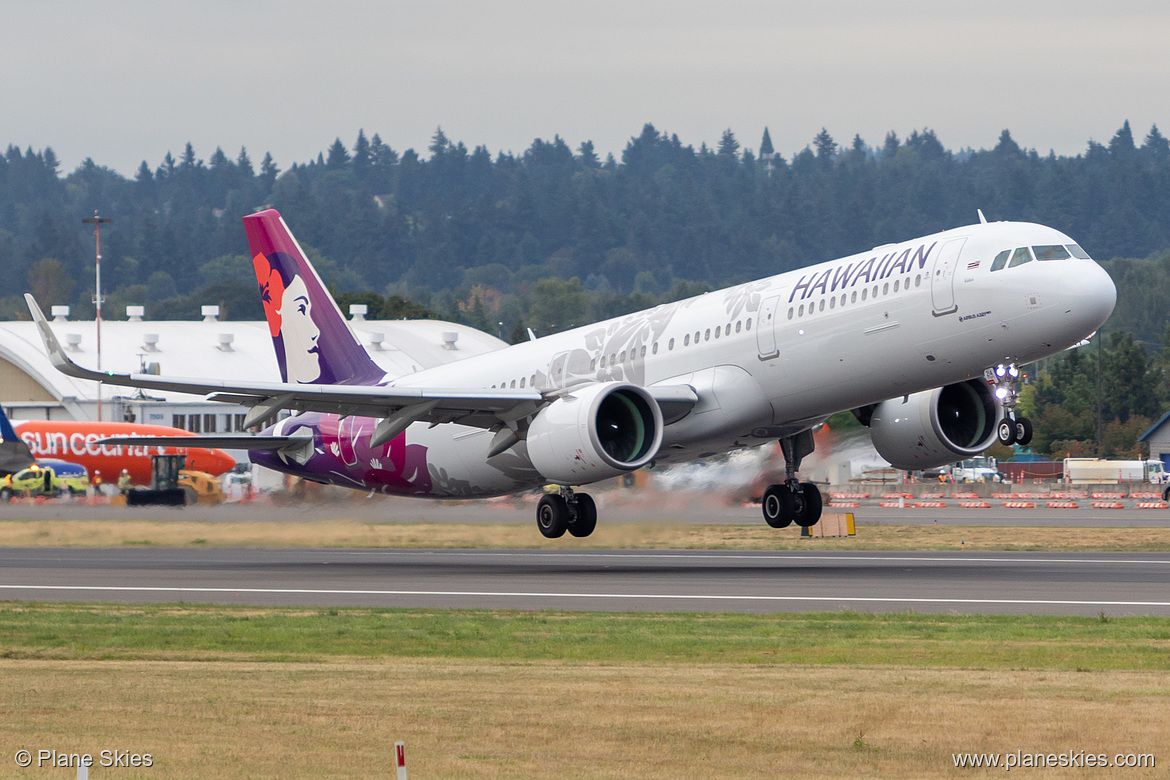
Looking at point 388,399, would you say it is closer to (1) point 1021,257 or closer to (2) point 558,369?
(2) point 558,369

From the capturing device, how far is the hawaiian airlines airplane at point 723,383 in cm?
2984

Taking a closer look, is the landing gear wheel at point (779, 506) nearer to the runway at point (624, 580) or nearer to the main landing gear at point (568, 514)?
the runway at point (624, 580)

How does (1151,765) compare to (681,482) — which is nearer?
(1151,765)

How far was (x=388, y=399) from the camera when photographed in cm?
3500

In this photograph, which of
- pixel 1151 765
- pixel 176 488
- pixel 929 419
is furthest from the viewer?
pixel 176 488

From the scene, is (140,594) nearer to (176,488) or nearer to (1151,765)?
(1151,765)

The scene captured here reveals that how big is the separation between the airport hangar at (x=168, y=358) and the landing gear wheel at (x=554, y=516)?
5421cm

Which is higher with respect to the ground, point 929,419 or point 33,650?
point 929,419

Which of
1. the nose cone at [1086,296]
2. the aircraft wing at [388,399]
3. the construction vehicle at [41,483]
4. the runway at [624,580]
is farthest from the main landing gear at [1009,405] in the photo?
the construction vehicle at [41,483]

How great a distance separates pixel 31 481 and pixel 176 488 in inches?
375

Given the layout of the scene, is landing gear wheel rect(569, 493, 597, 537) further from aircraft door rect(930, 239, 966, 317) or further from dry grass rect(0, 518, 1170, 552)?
aircraft door rect(930, 239, 966, 317)

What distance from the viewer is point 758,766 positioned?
43.5 ft

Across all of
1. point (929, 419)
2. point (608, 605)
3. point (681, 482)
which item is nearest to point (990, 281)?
point (929, 419)

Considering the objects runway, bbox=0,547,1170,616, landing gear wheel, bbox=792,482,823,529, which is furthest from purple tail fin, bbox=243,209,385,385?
landing gear wheel, bbox=792,482,823,529
